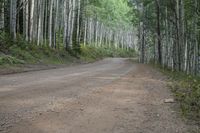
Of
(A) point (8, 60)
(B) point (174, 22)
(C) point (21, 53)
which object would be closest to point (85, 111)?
(A) point (8, 60)

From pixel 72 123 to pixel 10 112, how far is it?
1.57 m

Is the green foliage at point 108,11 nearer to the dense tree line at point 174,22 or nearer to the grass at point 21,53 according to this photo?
the dense tree line at point 174,22

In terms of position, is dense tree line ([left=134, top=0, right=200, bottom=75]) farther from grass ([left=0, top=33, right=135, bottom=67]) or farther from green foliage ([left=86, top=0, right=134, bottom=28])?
green foliage ([left=86, top=0, right=134, bottom=28])

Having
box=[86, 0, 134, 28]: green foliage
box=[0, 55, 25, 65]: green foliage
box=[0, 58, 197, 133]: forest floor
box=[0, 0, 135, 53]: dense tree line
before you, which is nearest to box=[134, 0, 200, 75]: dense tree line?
box=[0, 0, 135, 53]: dense tree line

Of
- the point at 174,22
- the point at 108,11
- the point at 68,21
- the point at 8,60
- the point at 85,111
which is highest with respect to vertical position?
the point at 108,11

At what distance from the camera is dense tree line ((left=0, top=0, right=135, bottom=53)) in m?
29.7

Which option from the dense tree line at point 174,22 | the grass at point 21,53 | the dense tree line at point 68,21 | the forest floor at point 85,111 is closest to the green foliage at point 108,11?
the dense tree line at point 68,21

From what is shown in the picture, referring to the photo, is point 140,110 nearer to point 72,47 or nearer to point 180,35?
point 180,35

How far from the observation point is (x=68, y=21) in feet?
117

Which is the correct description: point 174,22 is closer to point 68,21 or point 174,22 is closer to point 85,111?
point 68,21

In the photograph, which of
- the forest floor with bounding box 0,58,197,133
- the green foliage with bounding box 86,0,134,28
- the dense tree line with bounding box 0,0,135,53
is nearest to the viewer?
the forest floor with bounding box 0,58,197,133

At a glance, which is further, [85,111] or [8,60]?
[8,60]

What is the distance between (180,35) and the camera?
2278cm

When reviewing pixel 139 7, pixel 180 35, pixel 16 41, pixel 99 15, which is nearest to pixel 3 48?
pixel 16 41
